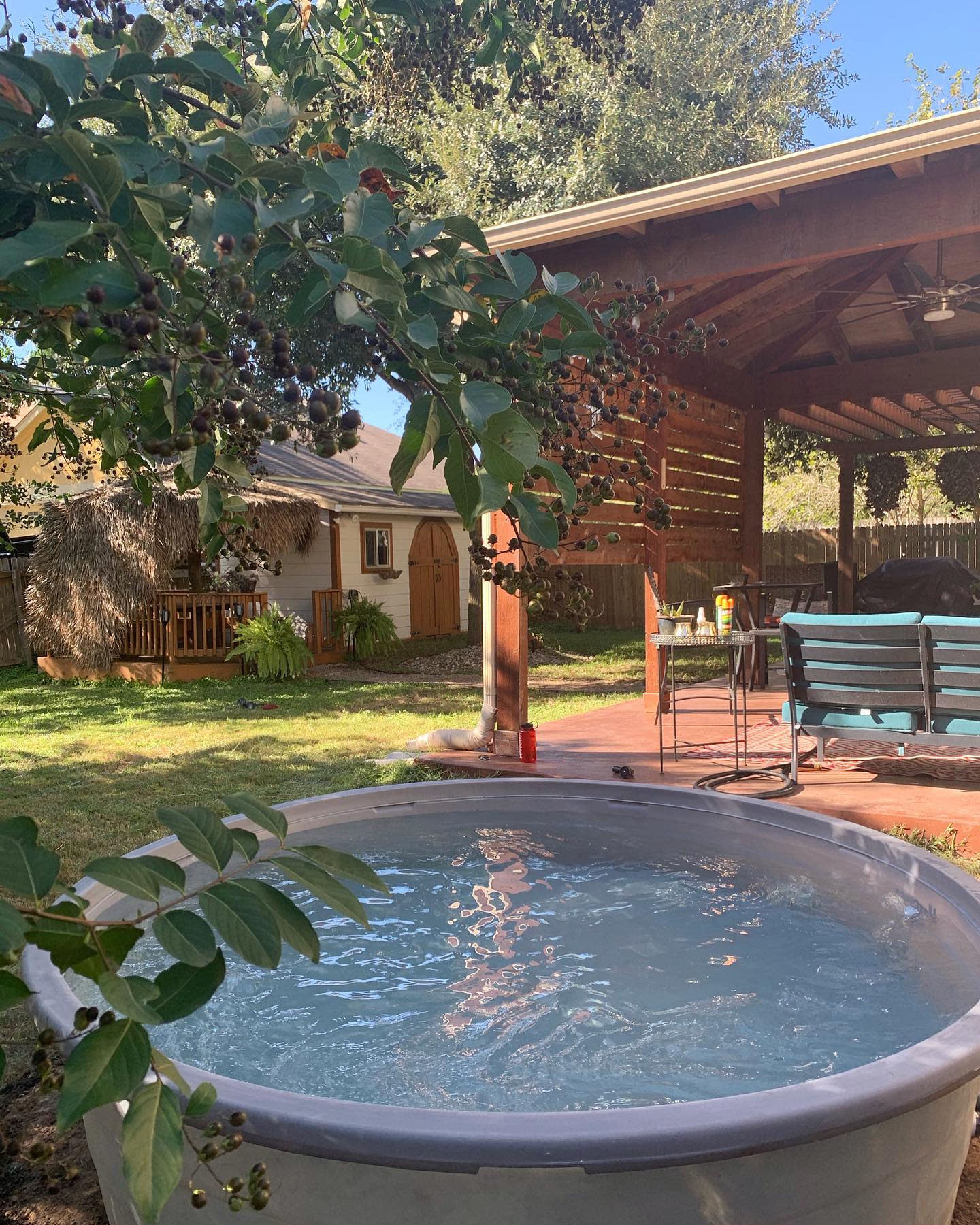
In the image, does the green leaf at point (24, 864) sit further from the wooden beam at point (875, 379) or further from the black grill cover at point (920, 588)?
the black grill cover at point (920, 588)

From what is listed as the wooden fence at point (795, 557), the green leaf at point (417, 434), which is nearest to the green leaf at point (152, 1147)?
the green leaf at point (417, 434)

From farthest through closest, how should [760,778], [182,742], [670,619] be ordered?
[182,742] → [670,619] → [760,778]

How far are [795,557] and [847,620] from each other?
1440 cm

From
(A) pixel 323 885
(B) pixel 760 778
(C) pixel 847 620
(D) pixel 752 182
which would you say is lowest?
(B) pixel 760 778

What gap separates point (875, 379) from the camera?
10.2 metres

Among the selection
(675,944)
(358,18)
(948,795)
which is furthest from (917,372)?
(358,18)

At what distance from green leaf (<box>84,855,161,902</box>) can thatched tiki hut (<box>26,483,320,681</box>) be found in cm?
1276

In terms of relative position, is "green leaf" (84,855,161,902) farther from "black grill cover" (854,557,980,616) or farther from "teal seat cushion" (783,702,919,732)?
"black grill cover" (854,557,980,616)

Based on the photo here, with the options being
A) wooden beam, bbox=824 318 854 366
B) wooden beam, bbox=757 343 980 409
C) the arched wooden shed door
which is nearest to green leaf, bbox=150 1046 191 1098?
wooden beam, bbox=824 318 854 366

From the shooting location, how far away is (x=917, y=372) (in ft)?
32.9

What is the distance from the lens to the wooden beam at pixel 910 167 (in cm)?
465

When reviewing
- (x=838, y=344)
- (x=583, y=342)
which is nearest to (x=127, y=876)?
(x=583, y=342)

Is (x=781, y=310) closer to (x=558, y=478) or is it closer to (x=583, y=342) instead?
(x=583, y=342)

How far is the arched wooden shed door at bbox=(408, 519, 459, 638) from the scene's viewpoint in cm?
1838
